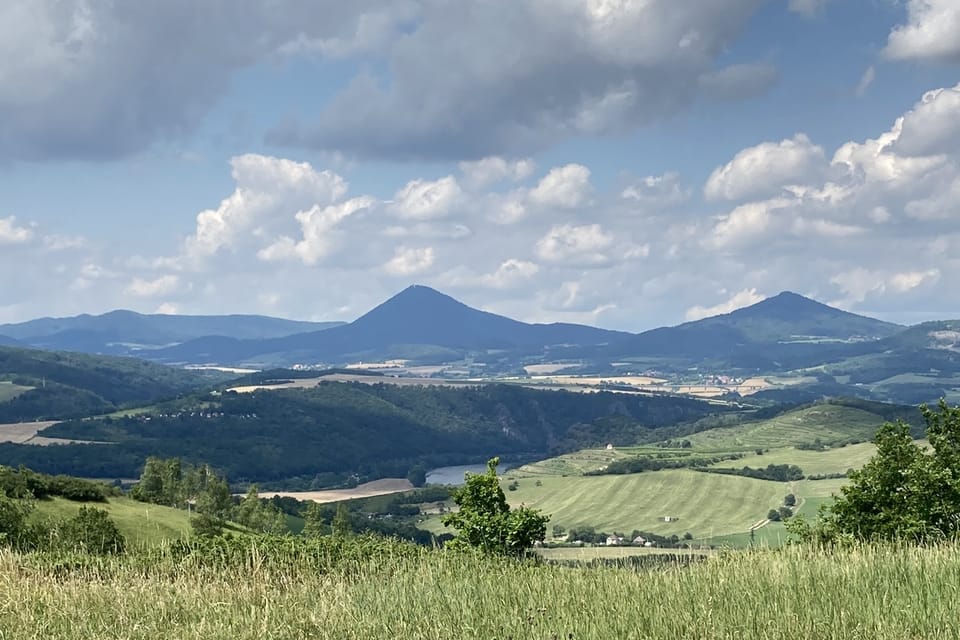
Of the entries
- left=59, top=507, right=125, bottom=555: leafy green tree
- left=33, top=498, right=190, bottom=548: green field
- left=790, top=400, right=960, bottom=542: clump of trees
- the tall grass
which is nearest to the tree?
left=790, top=400, right=960, bottom=542: clump of trees

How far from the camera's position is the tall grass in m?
10.3

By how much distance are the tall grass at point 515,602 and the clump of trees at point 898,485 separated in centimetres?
2406

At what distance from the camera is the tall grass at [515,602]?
33.8ft

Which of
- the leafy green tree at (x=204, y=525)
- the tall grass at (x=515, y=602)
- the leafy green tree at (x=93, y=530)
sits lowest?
the leafy green tree at (x=204, y=525)

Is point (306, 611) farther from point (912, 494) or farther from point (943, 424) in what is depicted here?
point (943, 424)

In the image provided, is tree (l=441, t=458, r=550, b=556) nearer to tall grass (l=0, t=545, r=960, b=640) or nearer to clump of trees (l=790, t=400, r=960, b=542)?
clump of trees (l=790, t=400, r=960, b=542)

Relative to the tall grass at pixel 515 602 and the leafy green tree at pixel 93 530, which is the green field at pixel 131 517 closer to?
the leafy green tree at pixel 93 530

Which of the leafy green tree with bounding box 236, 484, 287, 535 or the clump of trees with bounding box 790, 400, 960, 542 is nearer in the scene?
the clump of trees with bounding box 790, 400, 960, 542

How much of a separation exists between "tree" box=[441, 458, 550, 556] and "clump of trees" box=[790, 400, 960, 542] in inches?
452

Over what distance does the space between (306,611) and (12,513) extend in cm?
4116

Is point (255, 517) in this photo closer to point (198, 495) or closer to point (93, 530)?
point (198, 495)

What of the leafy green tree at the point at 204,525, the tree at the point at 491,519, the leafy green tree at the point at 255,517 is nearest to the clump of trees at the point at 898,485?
the tree at the point at 491,519

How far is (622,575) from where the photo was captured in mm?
14172

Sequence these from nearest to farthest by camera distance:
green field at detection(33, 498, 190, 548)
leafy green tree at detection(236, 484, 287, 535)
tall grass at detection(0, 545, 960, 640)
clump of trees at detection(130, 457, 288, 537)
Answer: tall grass at detection(0, 545, 960, 640) → green field at detection(33, 498, 190, 548) → clump of trees at detection(130, 457, 288, 537) → leafy green tree at detection(236, 484, 287, 535)
